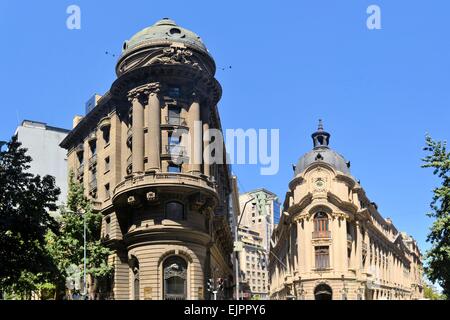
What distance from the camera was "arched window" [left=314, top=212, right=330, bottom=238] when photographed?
84887 mm

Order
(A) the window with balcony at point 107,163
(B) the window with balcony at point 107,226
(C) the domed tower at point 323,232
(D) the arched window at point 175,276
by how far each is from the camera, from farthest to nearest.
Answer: (C) the domed tower at point 323,232, (A) the window with balcony at point 107,163, (B) the window with balcony at point 107,226, (D) the arched window at point 175,276

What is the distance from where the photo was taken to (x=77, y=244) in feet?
174

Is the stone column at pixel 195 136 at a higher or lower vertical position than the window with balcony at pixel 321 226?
higher

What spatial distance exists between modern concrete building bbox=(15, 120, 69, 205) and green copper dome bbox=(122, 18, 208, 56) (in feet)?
107

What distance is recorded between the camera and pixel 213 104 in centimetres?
5884

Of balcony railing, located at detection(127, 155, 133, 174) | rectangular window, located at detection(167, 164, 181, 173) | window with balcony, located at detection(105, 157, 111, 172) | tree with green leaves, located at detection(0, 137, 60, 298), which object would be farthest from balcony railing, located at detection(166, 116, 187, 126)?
tree with green leaves, located at detection(0, 137, 60, 298)

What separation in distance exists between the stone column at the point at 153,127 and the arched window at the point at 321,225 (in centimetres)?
3956

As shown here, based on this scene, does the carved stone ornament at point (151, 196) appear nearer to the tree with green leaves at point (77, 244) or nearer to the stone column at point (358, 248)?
the tree with green leaves at point (77, 244)

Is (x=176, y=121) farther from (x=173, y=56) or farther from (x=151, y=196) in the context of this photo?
(x=151, y=196)

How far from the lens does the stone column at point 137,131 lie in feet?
173

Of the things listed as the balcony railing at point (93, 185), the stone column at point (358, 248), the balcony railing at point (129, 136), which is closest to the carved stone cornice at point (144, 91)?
the balcony railing at point (129, 136)

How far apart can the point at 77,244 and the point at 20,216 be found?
52.1 feet
